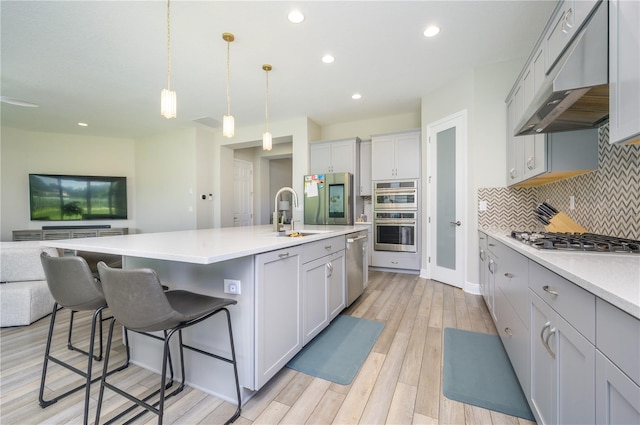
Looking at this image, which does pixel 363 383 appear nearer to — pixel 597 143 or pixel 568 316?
pixel 568 316

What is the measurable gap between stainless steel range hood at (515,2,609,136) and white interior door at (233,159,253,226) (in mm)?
6125

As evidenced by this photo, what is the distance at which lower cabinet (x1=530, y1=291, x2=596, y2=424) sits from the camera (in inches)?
31.8

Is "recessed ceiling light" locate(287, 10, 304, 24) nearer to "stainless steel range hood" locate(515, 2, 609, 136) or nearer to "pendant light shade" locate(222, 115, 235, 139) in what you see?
"pendant light shade" locate(222, 115, 235, 139)

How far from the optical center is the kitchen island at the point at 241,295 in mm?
1428

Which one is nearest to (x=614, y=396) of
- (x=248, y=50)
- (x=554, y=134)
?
(x=554, y=134)

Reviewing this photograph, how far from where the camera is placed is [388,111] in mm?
4898

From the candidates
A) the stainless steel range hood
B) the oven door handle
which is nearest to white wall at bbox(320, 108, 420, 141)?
the oven door handle

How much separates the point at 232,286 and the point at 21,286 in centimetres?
274

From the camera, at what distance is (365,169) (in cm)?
504

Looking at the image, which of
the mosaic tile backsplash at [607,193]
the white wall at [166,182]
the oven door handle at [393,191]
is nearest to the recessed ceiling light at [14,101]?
the white wall at [166,182]

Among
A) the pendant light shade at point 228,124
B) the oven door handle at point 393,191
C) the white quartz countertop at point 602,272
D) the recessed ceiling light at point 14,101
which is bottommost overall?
the white quartz countertop at point 602,272

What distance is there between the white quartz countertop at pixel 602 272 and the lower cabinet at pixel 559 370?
0.61 feet

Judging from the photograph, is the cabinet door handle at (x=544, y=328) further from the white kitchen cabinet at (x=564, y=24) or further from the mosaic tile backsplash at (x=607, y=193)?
the white kitchen cabinet at (x=564, y=24)

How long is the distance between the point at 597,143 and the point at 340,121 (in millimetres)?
4236
